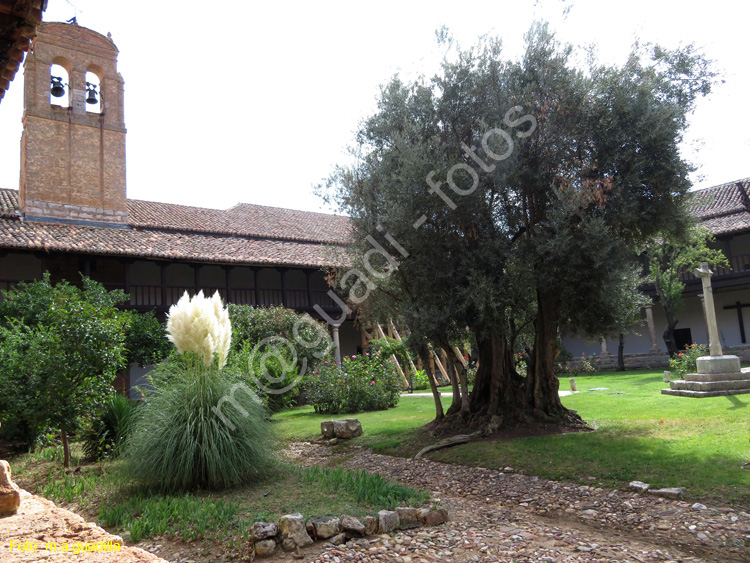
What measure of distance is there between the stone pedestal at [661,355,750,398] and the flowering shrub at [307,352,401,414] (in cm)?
639

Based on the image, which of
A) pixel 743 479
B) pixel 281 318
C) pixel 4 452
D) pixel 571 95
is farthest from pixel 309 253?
pixel 743 479

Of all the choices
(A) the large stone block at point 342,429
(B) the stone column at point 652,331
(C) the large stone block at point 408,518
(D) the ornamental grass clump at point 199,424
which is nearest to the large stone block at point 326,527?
(C) the large stone block at point 408,518

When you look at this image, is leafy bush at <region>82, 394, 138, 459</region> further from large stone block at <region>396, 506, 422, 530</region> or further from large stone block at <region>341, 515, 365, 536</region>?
large stone block at <region>396, 506, 422, 530</region>

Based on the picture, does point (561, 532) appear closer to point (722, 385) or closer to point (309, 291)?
point (722, 385)

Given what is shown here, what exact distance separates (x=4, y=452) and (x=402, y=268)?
7411 mm

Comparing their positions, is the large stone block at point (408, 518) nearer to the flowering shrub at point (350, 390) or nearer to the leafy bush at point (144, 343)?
the flowering shrub at point (350, 390)

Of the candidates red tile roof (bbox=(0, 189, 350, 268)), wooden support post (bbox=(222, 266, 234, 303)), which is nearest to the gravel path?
red tile roof (bbox=(0, 189, 350, 268))

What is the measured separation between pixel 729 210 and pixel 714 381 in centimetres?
1494

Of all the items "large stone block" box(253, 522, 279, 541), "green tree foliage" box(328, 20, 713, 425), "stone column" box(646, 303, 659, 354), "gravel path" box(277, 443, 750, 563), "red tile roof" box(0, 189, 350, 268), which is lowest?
"gravel path" box(277, 443, 750, 563)

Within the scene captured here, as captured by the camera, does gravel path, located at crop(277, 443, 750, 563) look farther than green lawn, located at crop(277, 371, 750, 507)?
No

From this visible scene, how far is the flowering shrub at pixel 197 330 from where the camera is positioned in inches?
239

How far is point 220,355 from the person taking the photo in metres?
6.27

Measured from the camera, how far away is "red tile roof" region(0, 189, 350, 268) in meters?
15.7

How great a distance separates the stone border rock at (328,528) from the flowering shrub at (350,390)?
8.47m
